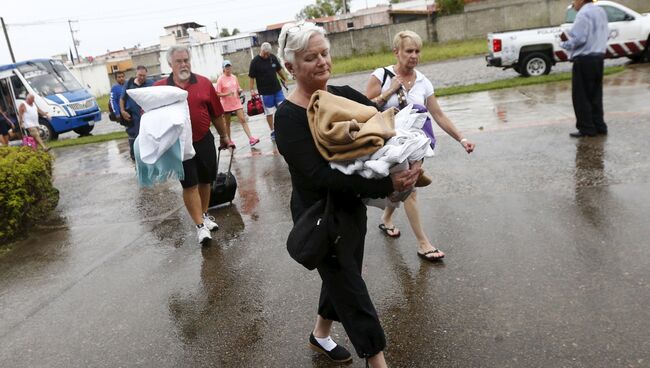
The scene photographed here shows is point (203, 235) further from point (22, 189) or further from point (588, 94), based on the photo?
point (588, 94)

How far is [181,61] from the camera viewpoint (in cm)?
495

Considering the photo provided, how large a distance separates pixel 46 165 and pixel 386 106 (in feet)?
16.3

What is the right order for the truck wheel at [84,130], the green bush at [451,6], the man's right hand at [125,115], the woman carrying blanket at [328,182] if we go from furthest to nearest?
the green bush at [451,6] → the truck wheel at [84,130] → the man's right hand at [125,115] → the woman carrying blanket at [328,182]

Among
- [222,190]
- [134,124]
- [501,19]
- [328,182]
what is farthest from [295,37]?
[501,19]

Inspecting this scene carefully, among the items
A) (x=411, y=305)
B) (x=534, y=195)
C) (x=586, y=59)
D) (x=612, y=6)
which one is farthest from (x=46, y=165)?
(x=612, y=6)

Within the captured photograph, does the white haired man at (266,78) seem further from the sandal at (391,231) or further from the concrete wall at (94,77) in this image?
the concrete wall at (94,77)

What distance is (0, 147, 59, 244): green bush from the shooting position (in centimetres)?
586

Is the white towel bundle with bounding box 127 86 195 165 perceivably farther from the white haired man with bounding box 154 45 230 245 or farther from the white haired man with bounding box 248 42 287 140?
the white haired man with bounding box 248 42 287 140

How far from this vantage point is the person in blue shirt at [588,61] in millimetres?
6887

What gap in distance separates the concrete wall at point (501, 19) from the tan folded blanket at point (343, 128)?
126 ft

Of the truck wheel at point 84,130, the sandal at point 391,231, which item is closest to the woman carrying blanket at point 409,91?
the sandal at point 391,231

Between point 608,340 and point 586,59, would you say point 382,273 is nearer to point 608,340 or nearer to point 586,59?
point 608,340

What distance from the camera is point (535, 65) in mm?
14023

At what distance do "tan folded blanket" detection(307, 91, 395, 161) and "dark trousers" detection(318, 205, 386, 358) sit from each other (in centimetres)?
34
